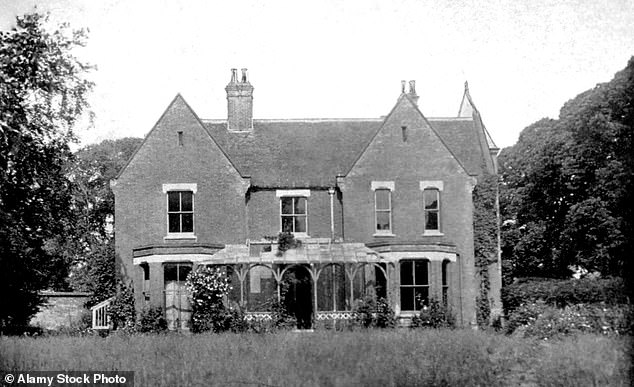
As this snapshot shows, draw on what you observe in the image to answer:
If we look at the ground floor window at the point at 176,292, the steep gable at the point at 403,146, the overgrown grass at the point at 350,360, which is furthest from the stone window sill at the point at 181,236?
the overgrown grass at the point at 350,360

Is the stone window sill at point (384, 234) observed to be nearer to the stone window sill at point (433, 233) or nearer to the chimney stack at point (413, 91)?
the stone window sill at point (433, 233)

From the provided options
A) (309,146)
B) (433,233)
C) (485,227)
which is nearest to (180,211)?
(309,146)

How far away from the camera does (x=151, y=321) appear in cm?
3284

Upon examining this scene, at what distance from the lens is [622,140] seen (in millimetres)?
39344

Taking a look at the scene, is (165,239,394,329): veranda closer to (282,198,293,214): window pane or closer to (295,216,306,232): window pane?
(295,216,306,232): window pane

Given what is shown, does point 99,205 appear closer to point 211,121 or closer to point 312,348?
point 211,121

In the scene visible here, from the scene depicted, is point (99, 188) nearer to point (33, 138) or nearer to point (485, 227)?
point (485, 227)

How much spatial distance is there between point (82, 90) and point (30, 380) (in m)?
9.82

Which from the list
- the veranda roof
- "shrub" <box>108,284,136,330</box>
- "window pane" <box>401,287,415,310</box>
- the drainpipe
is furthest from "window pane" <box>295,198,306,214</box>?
"shrub" <box>108,284,136,330</box>

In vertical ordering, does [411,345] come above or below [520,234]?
below

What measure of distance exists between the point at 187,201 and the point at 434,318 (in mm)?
11413

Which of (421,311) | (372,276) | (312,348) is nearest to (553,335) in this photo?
(312,348)

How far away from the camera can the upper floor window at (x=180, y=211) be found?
119 ft

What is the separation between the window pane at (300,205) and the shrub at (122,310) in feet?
26.1
